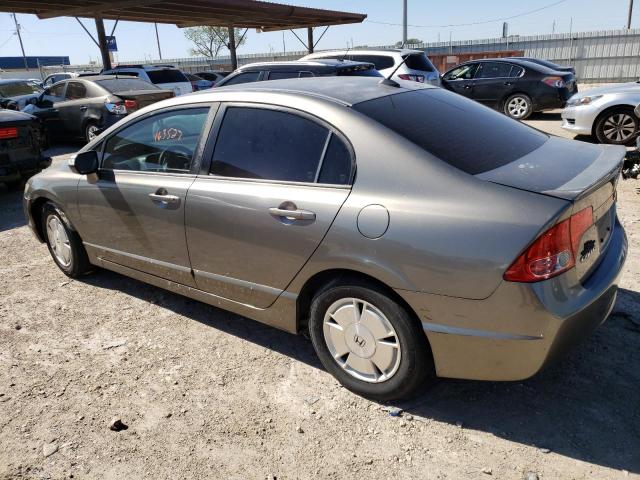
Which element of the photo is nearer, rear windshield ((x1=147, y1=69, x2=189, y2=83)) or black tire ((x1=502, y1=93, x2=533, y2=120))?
black tire ((x1=502, y1=93, x2=533, y2=120))

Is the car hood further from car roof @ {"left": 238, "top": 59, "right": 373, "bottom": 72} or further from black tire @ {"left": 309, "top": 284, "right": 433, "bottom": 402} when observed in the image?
black tire @ {"left": 309, "top": 284, "right": 433, "bottom": 402}

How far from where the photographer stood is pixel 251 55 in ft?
120

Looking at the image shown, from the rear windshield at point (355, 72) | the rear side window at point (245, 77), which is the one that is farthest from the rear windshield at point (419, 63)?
the rear side window at point (245, 77)

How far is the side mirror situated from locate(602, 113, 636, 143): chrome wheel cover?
796 centimetres

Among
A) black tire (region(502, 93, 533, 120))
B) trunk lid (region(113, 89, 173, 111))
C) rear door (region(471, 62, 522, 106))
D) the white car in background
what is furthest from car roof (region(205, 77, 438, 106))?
rear door (region(471, 62, 522, 106))

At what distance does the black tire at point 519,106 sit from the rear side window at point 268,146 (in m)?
A: 11.3

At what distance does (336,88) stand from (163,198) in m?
1.29

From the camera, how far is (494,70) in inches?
520

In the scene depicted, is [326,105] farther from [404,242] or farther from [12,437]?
[12,437]

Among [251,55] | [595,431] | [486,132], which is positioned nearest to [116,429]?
[595,431]

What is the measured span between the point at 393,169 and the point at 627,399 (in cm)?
169

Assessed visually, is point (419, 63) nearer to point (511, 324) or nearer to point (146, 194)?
point (146, 194)

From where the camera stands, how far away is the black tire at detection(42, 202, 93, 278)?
14.2 feet

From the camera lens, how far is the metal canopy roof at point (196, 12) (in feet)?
46.2
